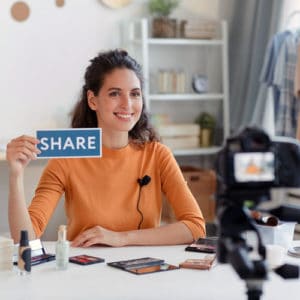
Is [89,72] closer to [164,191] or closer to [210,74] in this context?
[164,191]

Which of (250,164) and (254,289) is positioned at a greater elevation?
(250,164)

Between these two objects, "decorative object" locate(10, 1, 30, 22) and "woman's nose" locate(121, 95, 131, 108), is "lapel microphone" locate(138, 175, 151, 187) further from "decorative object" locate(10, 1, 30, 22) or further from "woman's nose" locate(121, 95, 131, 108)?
"decorative object" locate(10, 1, 30, 22)

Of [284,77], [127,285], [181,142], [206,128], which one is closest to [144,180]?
[127,285]

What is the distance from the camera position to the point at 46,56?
4402 mm

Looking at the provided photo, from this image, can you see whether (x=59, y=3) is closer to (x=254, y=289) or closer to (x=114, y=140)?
(x=114, y=140)

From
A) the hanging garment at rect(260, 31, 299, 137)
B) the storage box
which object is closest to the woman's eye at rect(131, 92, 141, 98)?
the hanging garment at rect(260, 31, 299, 137)

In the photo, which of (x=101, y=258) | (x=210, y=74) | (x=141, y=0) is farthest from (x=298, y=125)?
(x=101, y=258)

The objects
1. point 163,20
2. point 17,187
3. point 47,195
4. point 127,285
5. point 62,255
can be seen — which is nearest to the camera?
point 127,285

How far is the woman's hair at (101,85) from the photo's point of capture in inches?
96.2

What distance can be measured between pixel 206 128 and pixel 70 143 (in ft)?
9.50

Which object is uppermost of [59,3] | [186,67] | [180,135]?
[59,3]

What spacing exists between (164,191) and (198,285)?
775 millimetres

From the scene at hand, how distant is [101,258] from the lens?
6.35 feet

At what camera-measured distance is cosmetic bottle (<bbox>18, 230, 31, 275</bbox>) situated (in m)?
1.75
